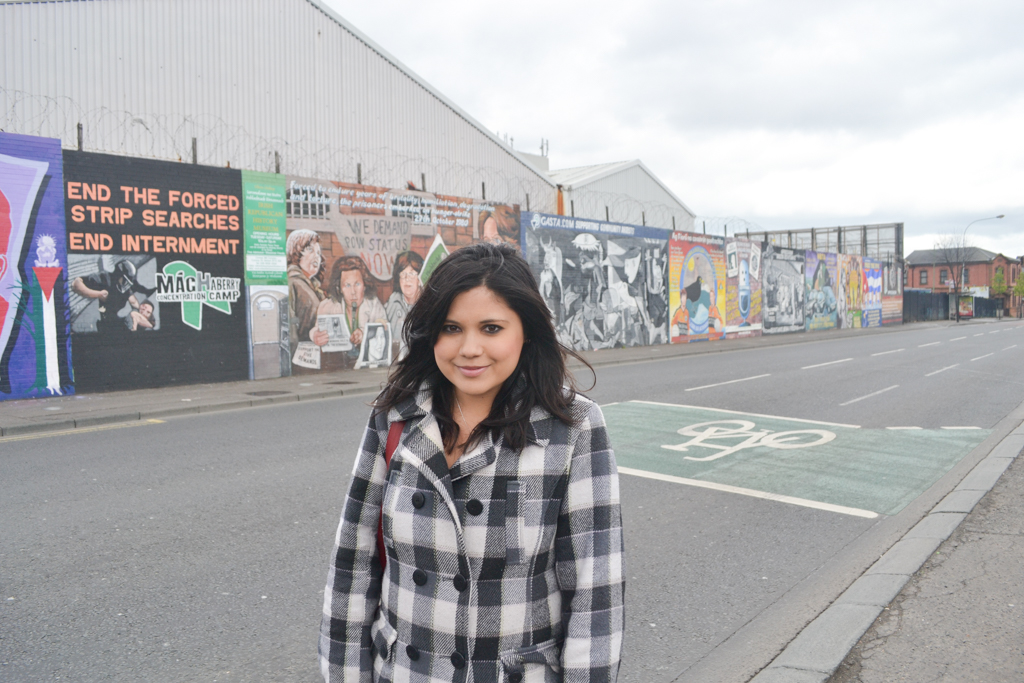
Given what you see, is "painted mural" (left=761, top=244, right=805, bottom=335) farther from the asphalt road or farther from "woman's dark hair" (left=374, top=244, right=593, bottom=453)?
"woman's dark hair" (left=374, top=244, right=593, bottom=453)

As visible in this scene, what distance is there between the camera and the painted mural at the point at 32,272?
11.8m

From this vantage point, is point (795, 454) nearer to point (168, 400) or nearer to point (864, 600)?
point (864, 600)

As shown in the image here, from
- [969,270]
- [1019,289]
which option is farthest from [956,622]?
[969,270]

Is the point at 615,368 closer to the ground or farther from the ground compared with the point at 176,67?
closer to the ground

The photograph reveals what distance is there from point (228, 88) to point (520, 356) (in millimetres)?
23020

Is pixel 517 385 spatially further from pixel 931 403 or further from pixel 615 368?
pixel 615 368

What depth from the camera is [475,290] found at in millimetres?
1715

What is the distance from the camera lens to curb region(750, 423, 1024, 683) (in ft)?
10.8

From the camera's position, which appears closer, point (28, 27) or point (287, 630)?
point (287, 630)

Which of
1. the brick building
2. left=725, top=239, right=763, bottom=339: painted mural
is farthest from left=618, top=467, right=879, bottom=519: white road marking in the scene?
the brick building

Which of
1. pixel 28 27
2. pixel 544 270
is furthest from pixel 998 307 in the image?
pixel 28 27

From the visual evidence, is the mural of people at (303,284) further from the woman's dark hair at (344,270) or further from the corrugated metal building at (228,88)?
the corrugated metal building at (228,88)

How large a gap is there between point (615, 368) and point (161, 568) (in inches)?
562

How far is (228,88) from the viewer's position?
2200 centimetres
